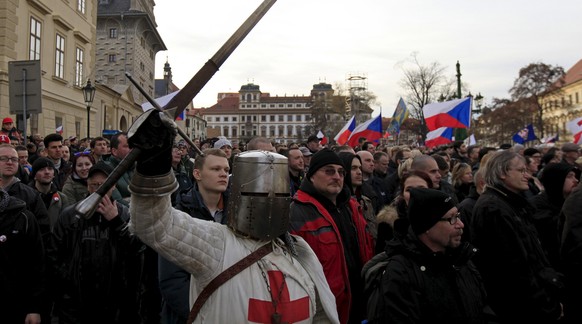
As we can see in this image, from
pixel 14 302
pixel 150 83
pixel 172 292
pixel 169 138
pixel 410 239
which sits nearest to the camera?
pixel 169 138

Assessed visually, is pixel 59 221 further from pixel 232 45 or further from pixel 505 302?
pixel 505 302

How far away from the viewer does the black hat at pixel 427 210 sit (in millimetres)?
2871

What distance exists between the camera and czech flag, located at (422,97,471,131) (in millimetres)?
13094

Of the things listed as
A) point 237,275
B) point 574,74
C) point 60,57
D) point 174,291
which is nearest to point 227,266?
point 237,275

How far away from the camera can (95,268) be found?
3848 mm

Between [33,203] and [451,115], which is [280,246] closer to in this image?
[33,203]

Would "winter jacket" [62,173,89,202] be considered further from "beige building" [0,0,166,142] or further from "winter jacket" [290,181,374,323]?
"beige building" [0,0,166,142]

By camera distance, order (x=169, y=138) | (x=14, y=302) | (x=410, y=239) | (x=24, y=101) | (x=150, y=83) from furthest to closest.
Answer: (x=150, y=83)
(x=24, y=101)
(x=14, y=302)
(x=410, y=239)
(x=169, y=138)

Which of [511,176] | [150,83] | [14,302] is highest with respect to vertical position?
[150,83]

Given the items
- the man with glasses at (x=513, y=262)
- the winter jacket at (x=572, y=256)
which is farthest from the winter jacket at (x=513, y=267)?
the winter jacket at (x=572, y=256)

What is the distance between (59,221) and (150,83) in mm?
51760

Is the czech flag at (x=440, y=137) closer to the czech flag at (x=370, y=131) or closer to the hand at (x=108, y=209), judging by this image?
the czech flag at (x=370, y=131)

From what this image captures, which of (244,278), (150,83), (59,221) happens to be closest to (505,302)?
(244,278)

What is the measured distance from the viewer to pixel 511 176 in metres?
3.88
